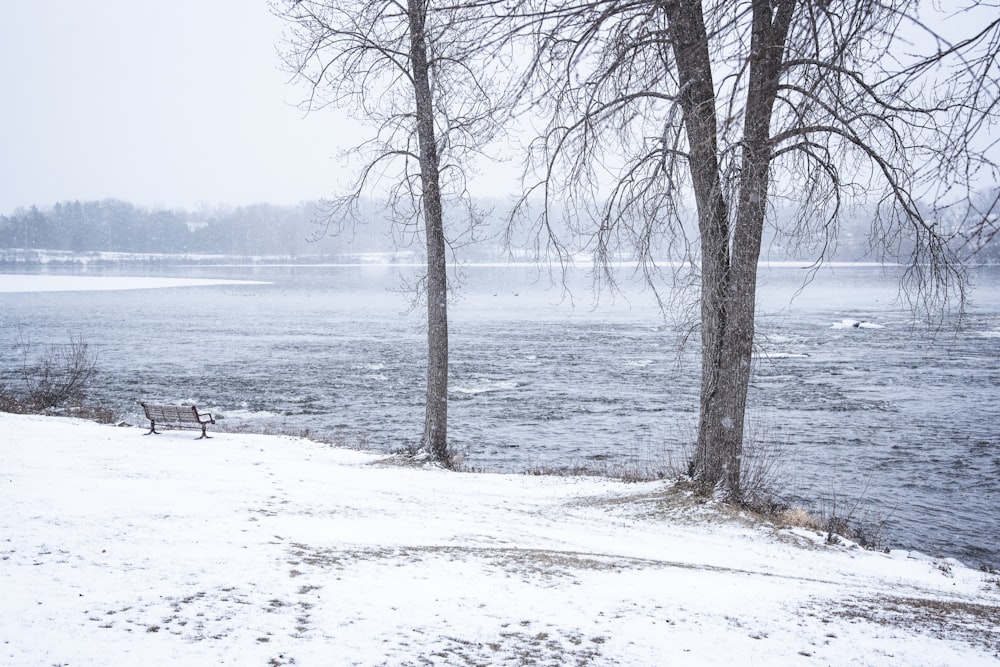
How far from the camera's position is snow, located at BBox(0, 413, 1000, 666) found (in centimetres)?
477

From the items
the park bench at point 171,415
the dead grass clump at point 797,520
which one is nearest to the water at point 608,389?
the dead grass clump at point 797,520

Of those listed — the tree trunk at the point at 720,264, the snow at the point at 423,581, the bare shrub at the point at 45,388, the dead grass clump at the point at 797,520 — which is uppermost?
the tree trunk at the point at 720,264

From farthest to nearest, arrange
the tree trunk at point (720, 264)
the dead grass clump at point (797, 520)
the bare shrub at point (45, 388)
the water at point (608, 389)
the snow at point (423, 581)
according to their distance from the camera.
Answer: the bare shrub at point (45, 388), the water at point (608, 389), the dead grass clump at point (797, 520), the tree trunk at point (720, 264), the snow at point (423, 581)

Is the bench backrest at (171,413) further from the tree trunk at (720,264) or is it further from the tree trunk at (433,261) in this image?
the tree trunk at (720,264)

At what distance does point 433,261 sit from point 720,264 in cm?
608

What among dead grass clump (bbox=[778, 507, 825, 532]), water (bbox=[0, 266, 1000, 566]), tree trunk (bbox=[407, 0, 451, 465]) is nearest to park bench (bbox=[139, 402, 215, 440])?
tree trunk (bbox=[407, 0, 451, 465])

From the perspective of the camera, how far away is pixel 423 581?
6.18 m

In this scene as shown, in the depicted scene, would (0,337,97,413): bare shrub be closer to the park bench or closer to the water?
the water

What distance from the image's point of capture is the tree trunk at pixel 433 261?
560 inches

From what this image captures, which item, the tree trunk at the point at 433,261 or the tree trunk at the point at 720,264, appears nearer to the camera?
the tree trunk at the point at 720,264

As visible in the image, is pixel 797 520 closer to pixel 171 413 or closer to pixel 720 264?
pixel 720 264

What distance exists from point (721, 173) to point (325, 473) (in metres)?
7.56

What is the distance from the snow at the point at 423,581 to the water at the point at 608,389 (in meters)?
3.65

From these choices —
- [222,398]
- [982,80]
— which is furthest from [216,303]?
[982,80]
